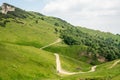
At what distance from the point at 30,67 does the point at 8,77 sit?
17.2 metres

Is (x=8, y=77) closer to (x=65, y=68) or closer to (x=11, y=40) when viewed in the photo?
(x=65, y=68)

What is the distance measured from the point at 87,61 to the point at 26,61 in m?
71.6

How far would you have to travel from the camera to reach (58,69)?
118m

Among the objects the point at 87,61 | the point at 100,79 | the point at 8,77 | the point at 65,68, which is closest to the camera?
the point at 100,79

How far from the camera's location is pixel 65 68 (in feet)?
413

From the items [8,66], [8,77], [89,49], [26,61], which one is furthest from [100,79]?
[89,49]

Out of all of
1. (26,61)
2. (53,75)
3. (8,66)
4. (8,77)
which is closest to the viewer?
(8,77)

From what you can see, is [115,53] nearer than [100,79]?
No

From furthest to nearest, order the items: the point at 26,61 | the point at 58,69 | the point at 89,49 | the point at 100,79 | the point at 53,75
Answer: the point at 89,49 < the point at 58,69 < the point at 26,61 < the point at 53,75 < the point at 100,79

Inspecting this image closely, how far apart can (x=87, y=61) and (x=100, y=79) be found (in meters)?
103

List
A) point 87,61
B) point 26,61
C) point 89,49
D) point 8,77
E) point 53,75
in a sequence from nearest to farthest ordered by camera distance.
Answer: point 8,77, point 53,75, point 26,61, point 87,61, point 89,49

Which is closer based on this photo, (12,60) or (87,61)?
(12,60)

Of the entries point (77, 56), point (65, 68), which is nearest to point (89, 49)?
point (77, 56)

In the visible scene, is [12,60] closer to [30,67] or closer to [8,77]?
[30,67]
